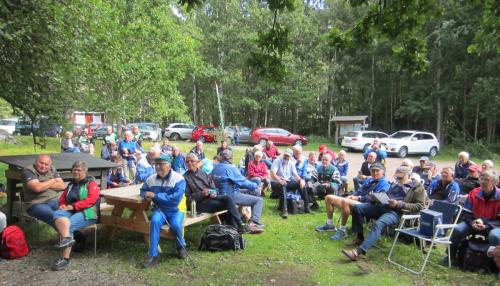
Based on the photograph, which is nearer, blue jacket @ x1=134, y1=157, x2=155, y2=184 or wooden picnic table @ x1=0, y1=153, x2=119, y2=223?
wooden picnic table @ x1=0, y1=153, x2=119, y2=223

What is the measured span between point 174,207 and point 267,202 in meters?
3.85

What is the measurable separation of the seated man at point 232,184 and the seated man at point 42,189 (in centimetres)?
220

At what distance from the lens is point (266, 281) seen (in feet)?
15.2

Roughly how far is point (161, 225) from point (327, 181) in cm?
443

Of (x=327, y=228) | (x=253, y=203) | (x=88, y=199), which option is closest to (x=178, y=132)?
(x=253, y=203)

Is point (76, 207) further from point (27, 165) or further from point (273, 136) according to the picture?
point (273, 136)

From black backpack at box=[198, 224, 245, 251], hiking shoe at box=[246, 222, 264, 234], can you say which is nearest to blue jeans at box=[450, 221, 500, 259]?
hiking shoe at box=[246, 222, 264, 234]

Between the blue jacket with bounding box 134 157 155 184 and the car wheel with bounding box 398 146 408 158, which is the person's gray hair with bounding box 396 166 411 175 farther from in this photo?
the car wheel with bounding box 398 146 408 158

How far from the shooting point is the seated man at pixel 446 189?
6.42m

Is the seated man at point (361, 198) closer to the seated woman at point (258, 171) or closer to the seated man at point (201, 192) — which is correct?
the seated man at point (201, 192)

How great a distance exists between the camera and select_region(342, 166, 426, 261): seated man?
5.41 metres

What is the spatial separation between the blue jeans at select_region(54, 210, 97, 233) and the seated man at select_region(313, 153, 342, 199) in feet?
15.3

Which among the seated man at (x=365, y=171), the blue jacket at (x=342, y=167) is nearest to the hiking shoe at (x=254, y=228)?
the seated man at (x=365, y=171)

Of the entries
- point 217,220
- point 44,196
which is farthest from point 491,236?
point 44,196
